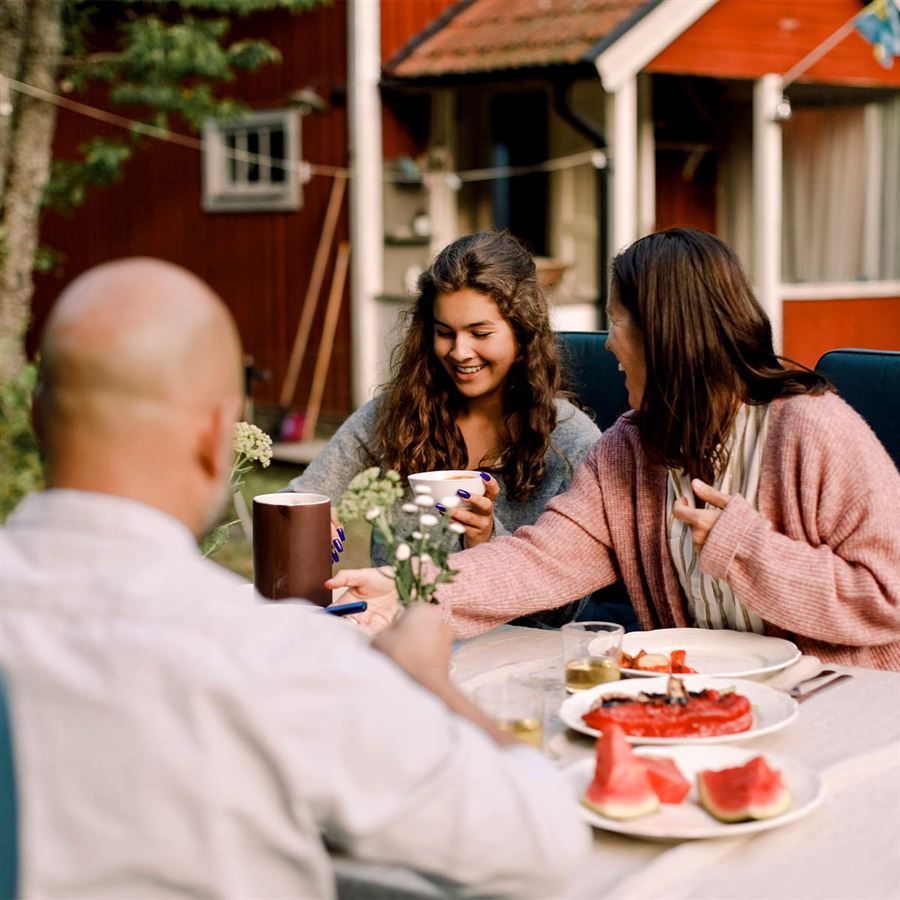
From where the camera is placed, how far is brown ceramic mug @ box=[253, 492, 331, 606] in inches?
102

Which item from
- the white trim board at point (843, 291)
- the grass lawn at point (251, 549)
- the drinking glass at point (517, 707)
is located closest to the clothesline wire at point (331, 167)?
the white trim board at point (843, 291)

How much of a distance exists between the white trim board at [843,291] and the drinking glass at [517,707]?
373 inches

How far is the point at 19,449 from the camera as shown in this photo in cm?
795

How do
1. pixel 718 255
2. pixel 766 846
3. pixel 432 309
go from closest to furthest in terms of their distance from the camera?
pixel 766 846
pixel 718 255
pixel 432 309

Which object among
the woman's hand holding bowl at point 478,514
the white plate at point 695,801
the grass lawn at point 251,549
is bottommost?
the grass lawn at point 251,549

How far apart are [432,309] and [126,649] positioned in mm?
2559

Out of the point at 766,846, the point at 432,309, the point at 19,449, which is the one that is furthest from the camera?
the point at 19,449

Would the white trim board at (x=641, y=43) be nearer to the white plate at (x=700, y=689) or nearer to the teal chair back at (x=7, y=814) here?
the white plate at (x=700, y=689)

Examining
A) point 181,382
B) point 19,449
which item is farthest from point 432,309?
point 19,449

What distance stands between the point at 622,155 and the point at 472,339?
7.05 metres

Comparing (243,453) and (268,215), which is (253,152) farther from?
(243,453)

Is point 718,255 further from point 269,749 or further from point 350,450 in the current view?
point 269,749

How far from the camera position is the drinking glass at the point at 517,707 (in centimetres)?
187

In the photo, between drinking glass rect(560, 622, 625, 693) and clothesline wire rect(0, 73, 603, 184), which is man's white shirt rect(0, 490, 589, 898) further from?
clothesline wire rect(0, 73, 603, 184)
